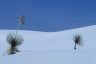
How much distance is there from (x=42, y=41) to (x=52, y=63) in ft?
201

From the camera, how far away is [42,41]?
78875 millimetres

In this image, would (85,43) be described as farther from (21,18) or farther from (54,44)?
(21,18)

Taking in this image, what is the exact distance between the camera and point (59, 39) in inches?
3100

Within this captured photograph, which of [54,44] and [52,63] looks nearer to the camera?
[52,63]

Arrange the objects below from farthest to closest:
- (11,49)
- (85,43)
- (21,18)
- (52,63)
Answer: (85,43)
(21,18)
(11,49)
(52,63)

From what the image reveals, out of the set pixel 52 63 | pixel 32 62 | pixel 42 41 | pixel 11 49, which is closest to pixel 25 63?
pixel 32 62

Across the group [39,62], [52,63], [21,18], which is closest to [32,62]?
[39,62]

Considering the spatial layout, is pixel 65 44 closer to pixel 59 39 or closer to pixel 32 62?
pixel 59 39

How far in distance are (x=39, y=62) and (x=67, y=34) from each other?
207ft

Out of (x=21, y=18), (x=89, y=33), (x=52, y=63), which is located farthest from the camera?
(x=89, y=33)

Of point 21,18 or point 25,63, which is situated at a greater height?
point 21,18

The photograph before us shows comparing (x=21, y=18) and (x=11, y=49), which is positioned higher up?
(x=21, y=18)

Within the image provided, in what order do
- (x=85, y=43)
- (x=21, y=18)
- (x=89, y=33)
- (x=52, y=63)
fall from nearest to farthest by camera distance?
(x=52, y=63) → (x=21, y=18) → (x=85, y=43) → (x=89, y=33)

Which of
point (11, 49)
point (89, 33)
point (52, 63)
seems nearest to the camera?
point (52, 63)
